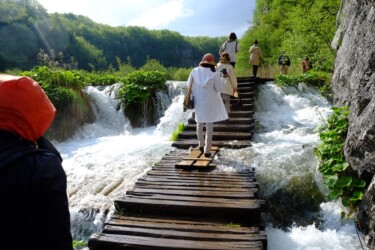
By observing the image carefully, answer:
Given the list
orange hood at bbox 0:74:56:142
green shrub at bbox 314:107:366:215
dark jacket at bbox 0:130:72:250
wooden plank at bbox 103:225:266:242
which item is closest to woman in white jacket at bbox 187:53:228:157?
green shrub at bbox 314:107:366:215

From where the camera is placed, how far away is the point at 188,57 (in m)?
119

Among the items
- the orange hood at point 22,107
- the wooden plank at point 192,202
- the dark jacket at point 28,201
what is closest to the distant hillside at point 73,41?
the wooden plank at point 192,202

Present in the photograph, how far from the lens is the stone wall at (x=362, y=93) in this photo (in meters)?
4.43

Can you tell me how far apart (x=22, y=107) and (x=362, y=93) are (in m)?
5.24

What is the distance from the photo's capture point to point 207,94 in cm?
604

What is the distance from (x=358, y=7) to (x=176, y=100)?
7.09 metres

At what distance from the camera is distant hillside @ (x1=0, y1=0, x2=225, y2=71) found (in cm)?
4491

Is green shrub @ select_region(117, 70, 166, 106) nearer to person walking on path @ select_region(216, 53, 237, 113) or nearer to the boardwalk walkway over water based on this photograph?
person walking on path @ select_region(216, 53, 237, 113)

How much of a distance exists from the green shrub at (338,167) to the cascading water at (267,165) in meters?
0.21

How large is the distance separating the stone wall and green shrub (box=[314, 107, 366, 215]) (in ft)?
0.52

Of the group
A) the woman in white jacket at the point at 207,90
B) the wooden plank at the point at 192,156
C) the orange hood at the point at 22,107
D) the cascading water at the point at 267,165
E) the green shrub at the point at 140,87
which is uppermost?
the orange hood at the point at 22,107

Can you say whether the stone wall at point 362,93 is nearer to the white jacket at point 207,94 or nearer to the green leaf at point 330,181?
the green leaf at point 330,181

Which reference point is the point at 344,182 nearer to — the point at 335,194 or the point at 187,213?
the point at 335,194

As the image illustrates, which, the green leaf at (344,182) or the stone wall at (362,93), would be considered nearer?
the stone wall at (362,93)
